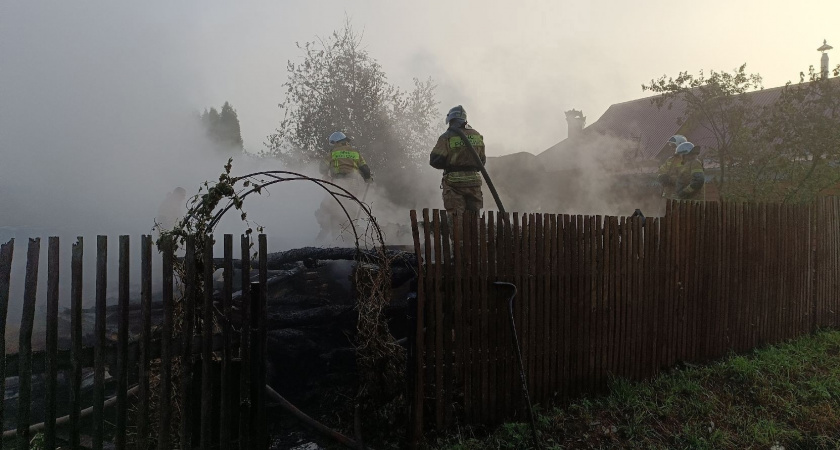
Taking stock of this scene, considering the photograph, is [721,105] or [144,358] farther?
[721,105]

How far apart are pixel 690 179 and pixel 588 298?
5.67m

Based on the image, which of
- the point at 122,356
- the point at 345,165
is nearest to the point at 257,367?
the point at 122,356

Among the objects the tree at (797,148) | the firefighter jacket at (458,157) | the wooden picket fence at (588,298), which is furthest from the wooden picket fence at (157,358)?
the tree at (797,148)

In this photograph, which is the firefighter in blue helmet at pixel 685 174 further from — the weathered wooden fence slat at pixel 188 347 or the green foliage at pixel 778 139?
the weathered wooden fence slat at pixel 188 347

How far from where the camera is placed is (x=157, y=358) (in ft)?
10.1

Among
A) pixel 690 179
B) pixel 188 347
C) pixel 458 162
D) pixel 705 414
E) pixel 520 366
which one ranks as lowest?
pixel 705 414

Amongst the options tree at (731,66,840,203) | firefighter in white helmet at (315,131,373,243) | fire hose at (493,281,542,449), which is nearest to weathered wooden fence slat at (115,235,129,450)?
fire hose at (493,281,542,449)

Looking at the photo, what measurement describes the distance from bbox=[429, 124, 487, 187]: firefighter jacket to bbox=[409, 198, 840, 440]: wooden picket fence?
231 centimetres

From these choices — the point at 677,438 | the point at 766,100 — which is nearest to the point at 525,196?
the point at 677,438

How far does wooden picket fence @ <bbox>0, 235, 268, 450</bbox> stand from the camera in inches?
108

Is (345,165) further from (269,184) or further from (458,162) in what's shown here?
(269,184)

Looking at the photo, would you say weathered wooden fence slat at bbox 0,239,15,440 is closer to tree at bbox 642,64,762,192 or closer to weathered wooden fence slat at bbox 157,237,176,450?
weathered wooden fence slat at bbox 157,237,176,450

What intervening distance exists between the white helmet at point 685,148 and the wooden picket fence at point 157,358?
327 inches

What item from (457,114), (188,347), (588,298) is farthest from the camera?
(457,114)
